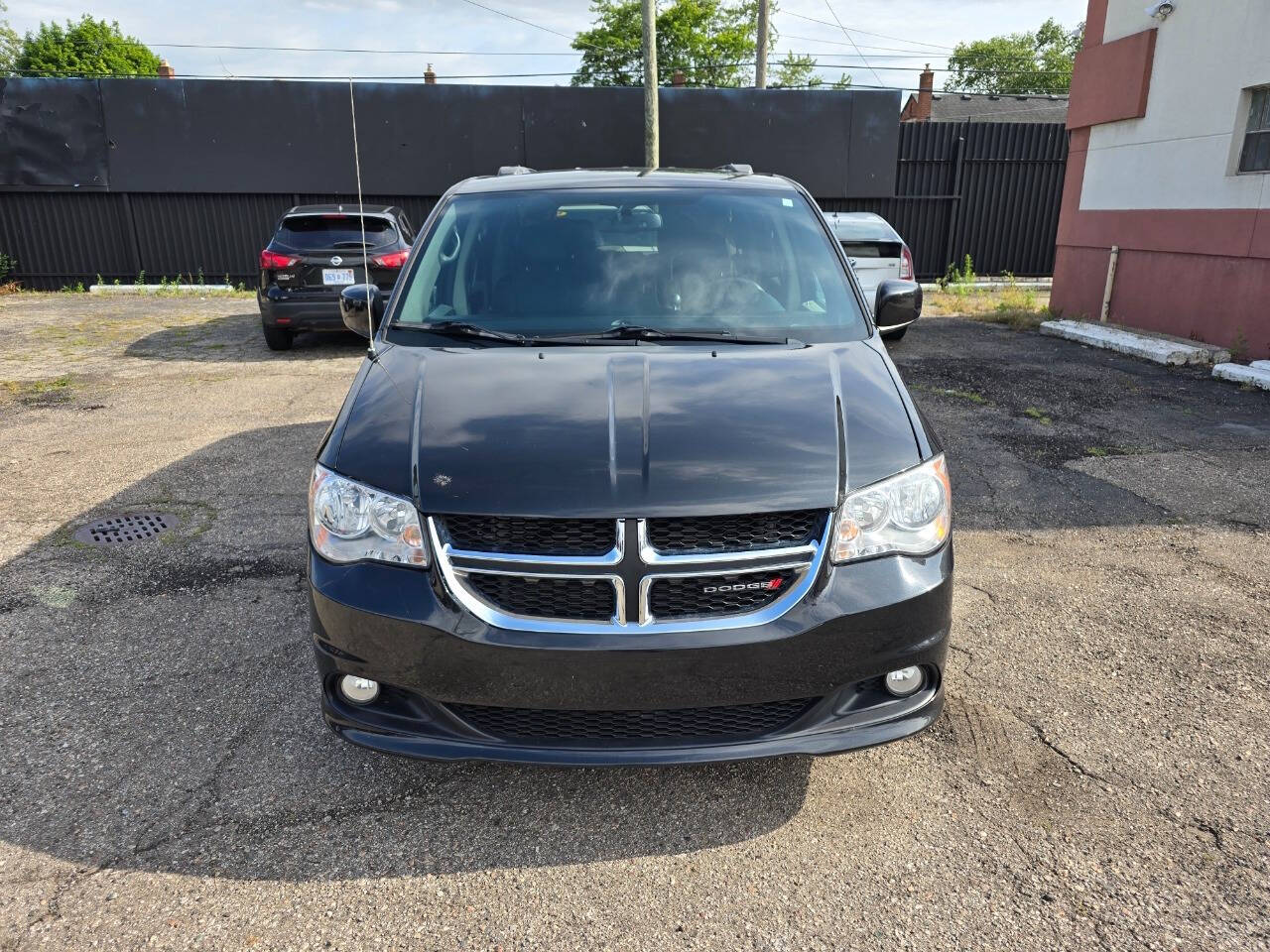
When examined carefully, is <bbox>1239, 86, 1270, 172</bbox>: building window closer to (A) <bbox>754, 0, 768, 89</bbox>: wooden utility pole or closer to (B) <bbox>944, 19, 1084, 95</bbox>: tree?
(A) <bbox>754, 0, 768, 89</bbox>: wooden utility pole

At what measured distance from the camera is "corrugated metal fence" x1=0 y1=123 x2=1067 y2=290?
54.6 ft

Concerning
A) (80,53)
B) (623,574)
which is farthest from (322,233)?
(80,53)

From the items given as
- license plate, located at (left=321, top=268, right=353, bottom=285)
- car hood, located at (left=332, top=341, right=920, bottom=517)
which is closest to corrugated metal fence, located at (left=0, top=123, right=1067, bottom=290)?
license plate, located at (left=321, top=268, right=353, bottom=285)

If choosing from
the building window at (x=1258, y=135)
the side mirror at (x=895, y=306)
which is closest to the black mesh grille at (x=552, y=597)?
the side mirror at (x=895, y=306)

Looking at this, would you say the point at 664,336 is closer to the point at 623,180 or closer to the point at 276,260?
the point at 623,180

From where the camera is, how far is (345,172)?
16.8m

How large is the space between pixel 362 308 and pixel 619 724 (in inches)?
96.7

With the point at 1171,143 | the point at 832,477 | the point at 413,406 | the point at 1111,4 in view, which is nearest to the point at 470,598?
the point at 413,406

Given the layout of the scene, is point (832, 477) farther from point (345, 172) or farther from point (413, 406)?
point (345, 172)

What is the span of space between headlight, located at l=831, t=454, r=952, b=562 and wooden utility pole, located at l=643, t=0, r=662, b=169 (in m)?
14.7

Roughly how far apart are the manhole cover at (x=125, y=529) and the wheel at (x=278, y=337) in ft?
18.7

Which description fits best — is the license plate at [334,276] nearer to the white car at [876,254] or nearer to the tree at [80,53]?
the white car at [876,254]

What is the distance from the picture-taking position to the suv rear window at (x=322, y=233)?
10.0 metres

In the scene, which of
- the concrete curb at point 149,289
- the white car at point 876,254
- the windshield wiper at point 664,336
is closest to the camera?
the windshield wiper at point 664,336
